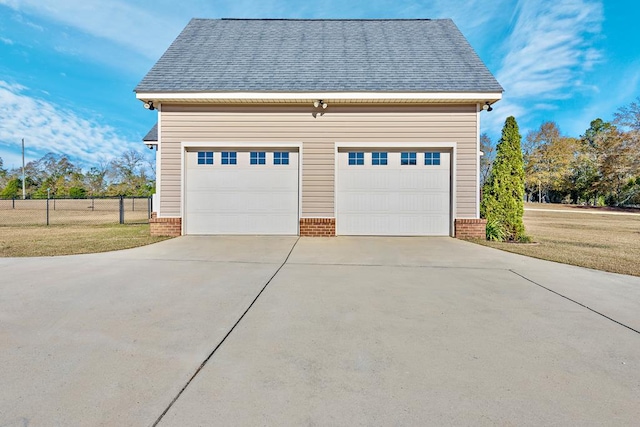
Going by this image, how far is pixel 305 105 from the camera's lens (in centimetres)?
863

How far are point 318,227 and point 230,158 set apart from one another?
10.5ft

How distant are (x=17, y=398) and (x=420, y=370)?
8.71 feet

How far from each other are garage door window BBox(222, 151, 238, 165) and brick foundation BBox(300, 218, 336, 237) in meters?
2.57

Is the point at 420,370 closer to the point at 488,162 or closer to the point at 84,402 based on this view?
the point at 84,402

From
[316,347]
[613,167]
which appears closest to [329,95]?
[316,347]

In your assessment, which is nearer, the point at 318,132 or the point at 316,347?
the point at 316,347

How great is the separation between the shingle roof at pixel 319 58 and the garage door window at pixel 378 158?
173 cm

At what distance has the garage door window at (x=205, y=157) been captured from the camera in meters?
8.86

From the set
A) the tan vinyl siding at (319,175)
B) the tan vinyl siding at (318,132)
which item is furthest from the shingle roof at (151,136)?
the tan vinyl siding at (319,175)

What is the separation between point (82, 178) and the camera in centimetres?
4269

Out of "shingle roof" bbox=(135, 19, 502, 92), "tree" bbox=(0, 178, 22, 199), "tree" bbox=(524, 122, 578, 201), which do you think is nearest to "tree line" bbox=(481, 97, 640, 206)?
"tree" bbox=(524, 122, 578, 201)

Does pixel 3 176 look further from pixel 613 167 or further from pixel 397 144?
pixel 613 167

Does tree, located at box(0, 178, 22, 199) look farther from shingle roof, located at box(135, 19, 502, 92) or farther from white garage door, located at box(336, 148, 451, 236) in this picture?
white garage door, located at box(336, 148, 451, 236)

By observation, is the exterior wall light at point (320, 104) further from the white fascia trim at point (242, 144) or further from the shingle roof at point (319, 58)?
the white fascia trim at point (242, 144)
